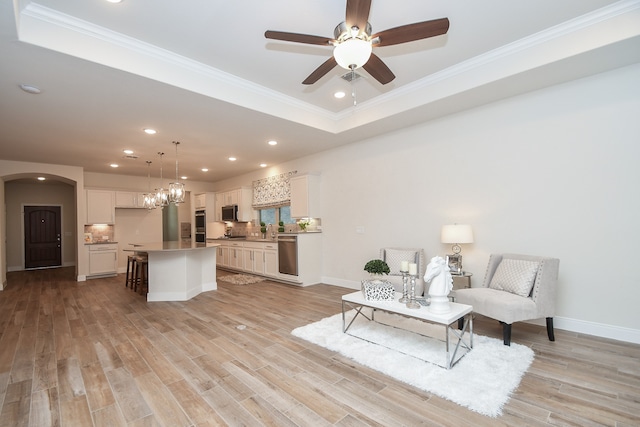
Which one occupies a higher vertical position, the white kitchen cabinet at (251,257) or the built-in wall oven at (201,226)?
the built-in wall oven at (201,226)

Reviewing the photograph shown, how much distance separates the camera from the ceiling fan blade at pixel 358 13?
1.93 meters

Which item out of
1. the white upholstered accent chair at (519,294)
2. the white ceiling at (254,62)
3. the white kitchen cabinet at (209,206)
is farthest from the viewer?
the white kitchen cabinet at (209,206)

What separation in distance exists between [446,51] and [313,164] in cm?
377

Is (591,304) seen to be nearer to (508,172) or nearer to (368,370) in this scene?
(508,172)

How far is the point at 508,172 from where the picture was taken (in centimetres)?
386

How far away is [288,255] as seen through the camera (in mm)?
6262

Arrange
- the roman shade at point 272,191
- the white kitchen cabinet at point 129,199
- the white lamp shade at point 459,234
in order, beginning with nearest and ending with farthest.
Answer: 1. the white lamp shade at point 459,234
2. the roman shade at point 272,191
3. the white kitchen cabinet at point 129,199

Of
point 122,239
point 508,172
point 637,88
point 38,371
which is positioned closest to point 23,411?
point 38,371

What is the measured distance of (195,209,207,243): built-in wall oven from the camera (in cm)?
938

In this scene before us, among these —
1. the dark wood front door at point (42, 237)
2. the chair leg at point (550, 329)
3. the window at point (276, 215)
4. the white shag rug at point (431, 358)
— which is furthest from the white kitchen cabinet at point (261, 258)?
the dark wood front door at point (42, 237)

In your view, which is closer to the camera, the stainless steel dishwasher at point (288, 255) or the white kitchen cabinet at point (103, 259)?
the stainless steel dishwasher at point (288, 255)

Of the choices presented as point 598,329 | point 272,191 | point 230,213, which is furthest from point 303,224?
point 598,329

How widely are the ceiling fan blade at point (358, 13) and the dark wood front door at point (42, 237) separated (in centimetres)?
1202

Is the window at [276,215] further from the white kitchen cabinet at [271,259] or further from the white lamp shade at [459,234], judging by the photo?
the white lamp shade at [459,234]
